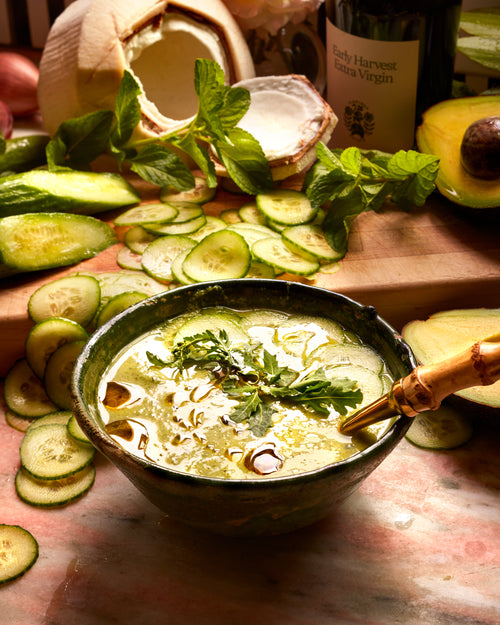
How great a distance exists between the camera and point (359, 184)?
4.62 ft

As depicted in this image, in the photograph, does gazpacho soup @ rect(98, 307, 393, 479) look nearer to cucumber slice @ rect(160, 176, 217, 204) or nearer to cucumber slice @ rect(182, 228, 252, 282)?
cucumber slice @ rect(182, 228, 252, 282)

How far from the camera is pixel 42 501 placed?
3.58 feet

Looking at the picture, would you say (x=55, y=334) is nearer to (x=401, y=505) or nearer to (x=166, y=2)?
(x=401, y=505)

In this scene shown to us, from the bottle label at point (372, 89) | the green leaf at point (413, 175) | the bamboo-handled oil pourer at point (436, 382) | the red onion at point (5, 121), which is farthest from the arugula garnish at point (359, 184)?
the red onion at point (5, 121)

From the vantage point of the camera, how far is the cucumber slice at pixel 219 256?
131 cm

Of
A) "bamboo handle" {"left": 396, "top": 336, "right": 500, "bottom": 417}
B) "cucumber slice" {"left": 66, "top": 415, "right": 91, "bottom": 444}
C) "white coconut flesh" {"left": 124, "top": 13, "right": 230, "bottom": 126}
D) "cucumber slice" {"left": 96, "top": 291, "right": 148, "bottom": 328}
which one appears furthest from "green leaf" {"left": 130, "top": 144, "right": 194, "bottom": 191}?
"bamboo handle" {"left": 396, "top": 336, "right": 500, "bottom": 417}

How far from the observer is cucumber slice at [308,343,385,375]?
1.05 meters

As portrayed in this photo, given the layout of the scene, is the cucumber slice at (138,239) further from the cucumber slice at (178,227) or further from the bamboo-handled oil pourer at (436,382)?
the bamboo-handled oil pourer at (436,382)

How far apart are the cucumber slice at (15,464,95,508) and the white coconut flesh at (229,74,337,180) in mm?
717

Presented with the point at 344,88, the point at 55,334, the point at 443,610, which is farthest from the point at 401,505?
the point at 344,88

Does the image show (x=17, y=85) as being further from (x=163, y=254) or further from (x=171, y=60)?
(x=163, y=254)

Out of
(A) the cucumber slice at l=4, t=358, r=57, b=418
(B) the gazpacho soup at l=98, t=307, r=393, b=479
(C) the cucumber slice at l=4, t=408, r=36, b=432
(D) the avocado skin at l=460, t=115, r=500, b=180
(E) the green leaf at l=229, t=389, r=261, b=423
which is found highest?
(D) the avocado skin at l=460, t=115, r=500, b=180

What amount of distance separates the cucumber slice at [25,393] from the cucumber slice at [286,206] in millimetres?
515

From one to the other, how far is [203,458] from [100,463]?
0.29m
